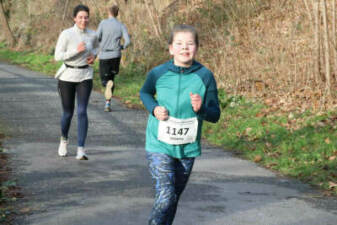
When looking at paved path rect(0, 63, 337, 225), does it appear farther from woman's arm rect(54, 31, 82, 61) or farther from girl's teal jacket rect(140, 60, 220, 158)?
woman's arm rect(54, 31, 82, 61)

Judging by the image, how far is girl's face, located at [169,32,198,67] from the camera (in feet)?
14.7

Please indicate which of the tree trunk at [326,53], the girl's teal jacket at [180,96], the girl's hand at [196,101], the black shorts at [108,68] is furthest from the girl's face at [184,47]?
the black shorts at [108,68]

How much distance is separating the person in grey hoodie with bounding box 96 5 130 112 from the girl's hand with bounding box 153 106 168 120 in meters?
8.57

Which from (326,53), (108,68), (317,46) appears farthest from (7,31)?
(326,53)

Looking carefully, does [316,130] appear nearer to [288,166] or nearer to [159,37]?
[288,166]

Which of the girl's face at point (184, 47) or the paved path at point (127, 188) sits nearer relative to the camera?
the girl's face at point (184, 47)

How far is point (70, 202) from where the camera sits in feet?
20.5

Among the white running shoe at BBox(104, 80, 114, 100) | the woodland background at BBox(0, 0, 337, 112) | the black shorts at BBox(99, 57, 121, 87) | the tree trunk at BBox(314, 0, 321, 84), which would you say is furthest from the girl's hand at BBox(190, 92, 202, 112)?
the black shorts at BBox(99, 57, 121, 87)

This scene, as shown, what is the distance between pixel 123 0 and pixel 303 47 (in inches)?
367

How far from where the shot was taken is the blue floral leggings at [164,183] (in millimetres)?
4551

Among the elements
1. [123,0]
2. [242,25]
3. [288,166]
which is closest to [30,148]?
[288,166]

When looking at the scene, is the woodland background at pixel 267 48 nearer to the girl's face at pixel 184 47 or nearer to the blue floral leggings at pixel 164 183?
the blue floral leggings at pixel 164 183

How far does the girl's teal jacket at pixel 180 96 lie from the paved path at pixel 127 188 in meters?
1.22

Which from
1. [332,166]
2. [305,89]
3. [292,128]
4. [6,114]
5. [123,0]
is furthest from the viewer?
[123,0]
